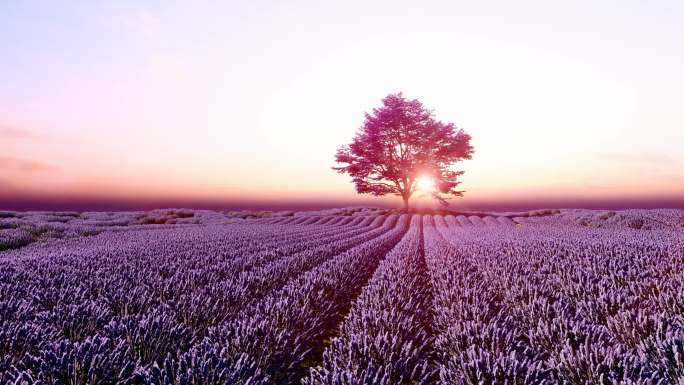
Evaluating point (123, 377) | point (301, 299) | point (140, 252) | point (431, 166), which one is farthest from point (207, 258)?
point (431, 166)

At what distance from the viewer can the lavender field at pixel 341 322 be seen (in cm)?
255

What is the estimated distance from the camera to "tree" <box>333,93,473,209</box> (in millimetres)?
34562

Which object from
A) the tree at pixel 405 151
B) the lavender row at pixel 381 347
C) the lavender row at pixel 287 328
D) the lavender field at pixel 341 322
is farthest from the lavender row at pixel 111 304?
the tree at pixel 405 151

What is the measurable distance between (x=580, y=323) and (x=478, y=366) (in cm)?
135

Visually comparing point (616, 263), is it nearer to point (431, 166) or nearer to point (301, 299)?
point (301, 299)

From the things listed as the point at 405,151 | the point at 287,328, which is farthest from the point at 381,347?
the point at 405,151

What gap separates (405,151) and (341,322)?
31.6 m

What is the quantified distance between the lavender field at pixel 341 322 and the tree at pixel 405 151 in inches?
1033

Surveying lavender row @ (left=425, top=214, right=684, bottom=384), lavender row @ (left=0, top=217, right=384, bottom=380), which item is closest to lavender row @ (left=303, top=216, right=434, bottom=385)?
lavender row @ (left=425, top=214, right=684, bottom=384)

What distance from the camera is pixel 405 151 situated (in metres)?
35.5

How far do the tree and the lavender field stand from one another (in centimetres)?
2624

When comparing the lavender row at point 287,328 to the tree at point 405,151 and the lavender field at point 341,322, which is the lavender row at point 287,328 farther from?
the tree at point 405,151

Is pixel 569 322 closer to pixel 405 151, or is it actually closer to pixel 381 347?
pixel 381 347

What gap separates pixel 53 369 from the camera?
8.07 ft
